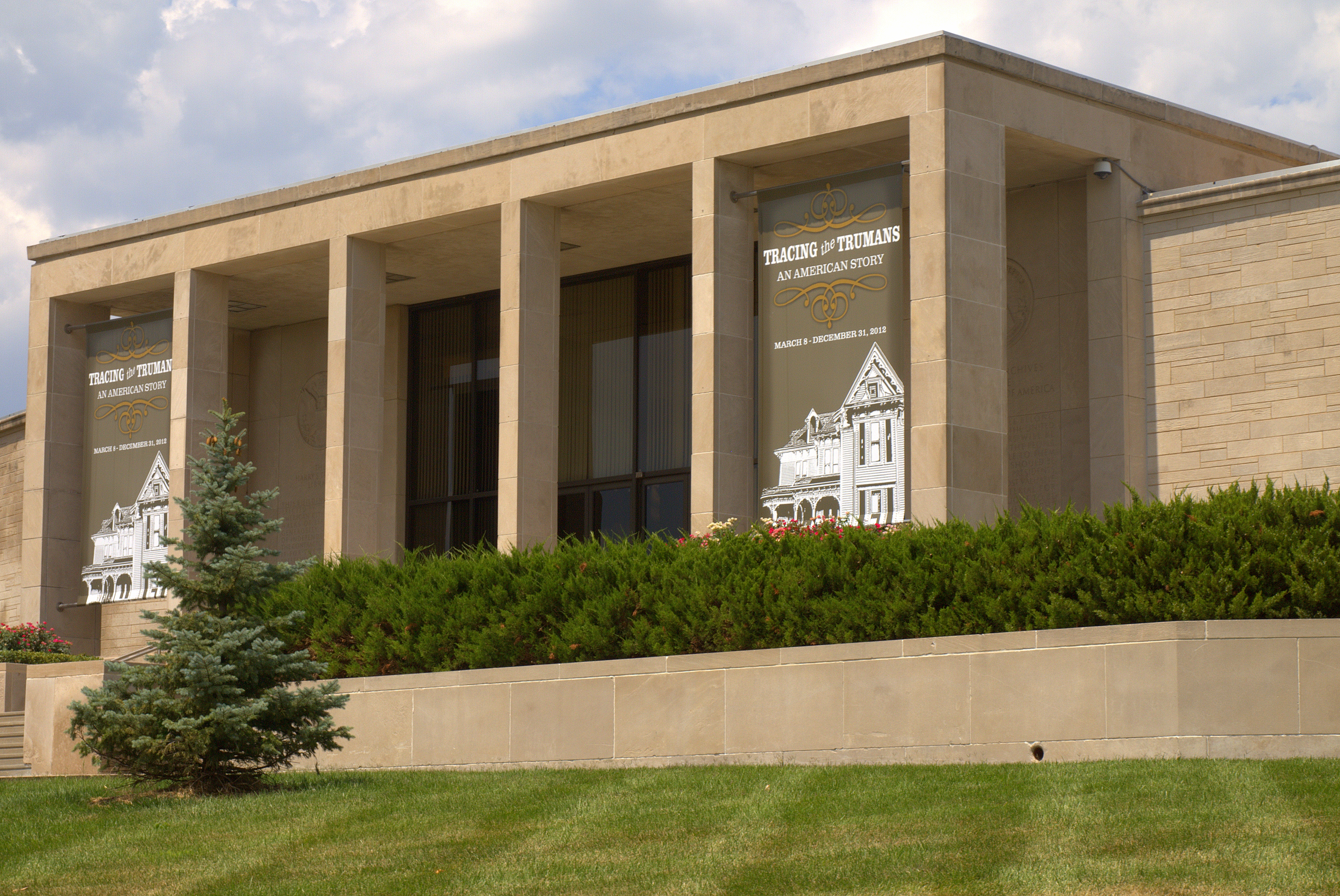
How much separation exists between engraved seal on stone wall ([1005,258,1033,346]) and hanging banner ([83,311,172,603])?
14281mm

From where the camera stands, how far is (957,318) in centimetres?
2042

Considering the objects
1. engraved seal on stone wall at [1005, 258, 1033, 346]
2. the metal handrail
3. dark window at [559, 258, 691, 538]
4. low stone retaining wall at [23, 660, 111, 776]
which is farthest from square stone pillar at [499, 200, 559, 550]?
low stone retaining wall at [23, 660, 111, 776]

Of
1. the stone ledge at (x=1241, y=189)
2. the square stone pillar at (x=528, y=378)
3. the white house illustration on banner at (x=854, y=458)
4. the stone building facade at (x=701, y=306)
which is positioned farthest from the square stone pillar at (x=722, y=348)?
the stone ledge at (x=1241, y=189)

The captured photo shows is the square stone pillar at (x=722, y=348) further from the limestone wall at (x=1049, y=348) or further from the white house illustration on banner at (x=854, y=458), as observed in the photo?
the limestone wall at (x=1049, y=348)

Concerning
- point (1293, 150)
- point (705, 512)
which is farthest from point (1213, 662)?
point (1293, 150)

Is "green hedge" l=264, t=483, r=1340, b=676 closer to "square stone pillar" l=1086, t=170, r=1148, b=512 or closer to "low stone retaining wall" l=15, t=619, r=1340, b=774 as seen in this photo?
"low stone retaining wall" l=15, t=619, r=1340, b=774

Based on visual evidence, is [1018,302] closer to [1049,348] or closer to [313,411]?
[1049,348]

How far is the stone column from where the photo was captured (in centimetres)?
3200

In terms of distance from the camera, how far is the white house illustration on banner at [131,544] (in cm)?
2883

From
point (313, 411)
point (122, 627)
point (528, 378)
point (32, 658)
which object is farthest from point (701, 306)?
point (122, 627)

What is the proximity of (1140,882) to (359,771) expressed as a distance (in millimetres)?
9620

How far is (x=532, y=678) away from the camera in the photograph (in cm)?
1722

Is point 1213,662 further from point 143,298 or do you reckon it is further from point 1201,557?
point 143,298

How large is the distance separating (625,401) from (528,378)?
5.03m
